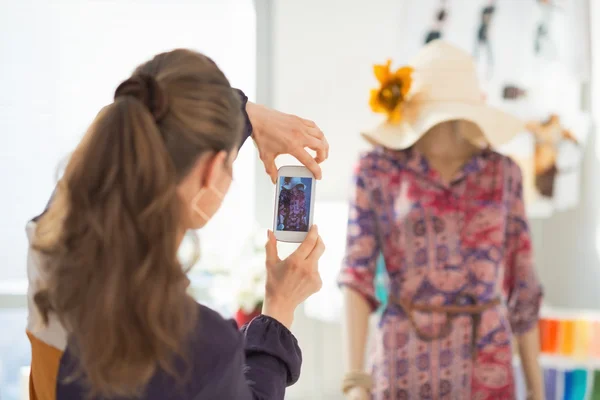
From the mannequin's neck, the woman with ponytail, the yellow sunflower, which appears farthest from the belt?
Answer: the woman with ponytail

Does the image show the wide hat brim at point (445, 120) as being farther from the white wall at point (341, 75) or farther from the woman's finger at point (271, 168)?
the white wall at point (341, 75)

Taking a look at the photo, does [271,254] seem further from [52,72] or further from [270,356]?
[52,72]

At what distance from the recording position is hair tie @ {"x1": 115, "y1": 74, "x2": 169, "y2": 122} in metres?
0.70

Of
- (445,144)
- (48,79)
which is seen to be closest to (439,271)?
(445,144)

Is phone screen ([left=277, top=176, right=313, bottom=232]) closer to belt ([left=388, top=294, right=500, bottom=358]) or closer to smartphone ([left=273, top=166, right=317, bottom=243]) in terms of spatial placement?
smartphone ([left=273, top=166, right=317, bottom=243])

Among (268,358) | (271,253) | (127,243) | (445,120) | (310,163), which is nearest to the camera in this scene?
(127,243)

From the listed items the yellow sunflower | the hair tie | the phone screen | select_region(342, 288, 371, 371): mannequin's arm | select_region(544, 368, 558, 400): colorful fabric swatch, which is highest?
the yellow sunflower

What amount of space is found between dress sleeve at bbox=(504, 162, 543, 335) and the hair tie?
118 centimetres

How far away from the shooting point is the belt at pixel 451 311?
1615mm

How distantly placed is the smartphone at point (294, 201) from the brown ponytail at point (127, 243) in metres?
0.38

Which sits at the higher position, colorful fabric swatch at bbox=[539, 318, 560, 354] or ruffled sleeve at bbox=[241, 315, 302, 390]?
ruffled sleeve at bbox=[241, 315, 302, 390]

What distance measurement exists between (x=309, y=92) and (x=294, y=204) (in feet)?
5.56

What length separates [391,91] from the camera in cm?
181

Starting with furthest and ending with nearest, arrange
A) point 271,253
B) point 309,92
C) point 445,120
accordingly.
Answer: point 309,92 < point 445,120 < point 271,253
